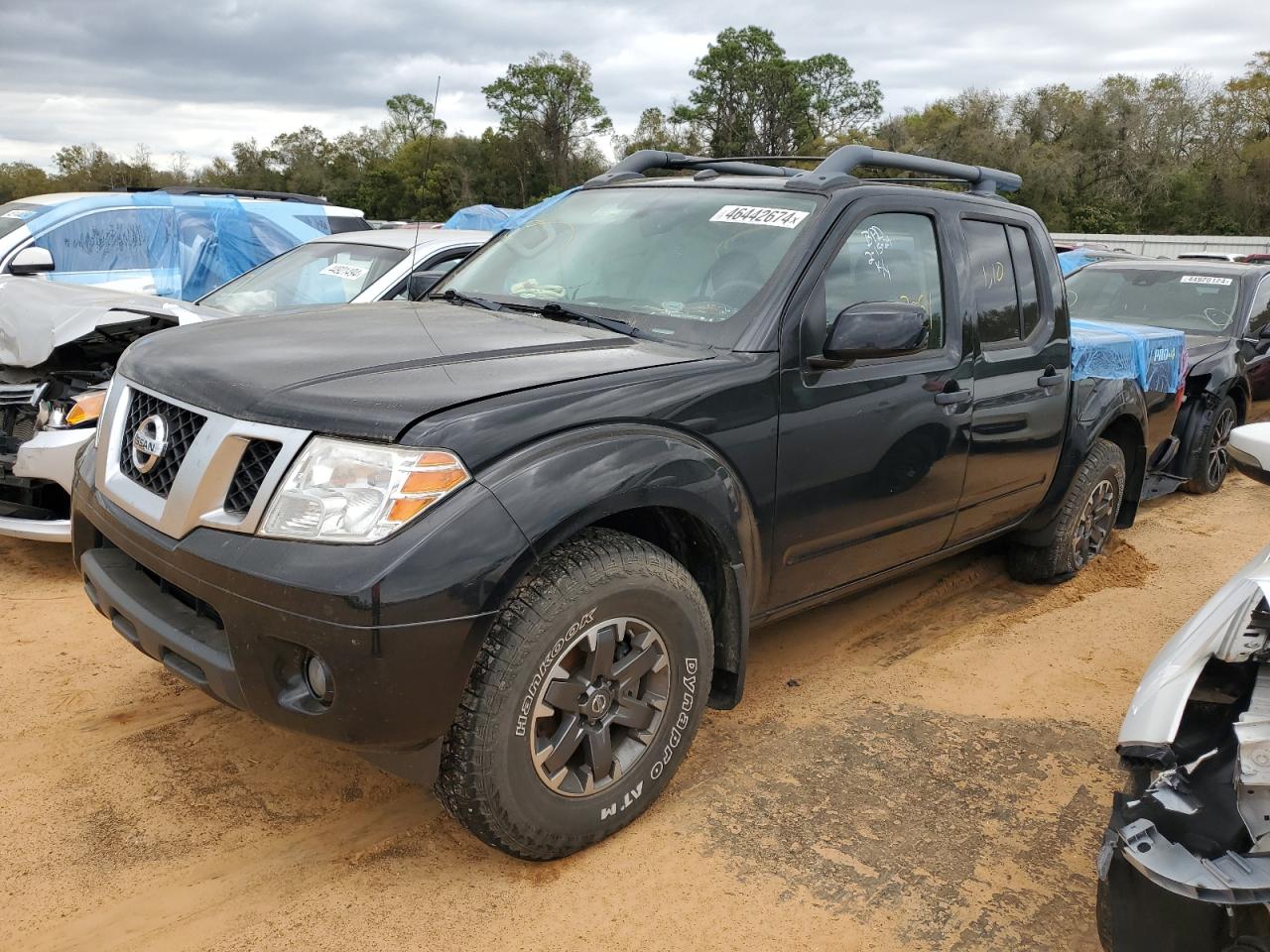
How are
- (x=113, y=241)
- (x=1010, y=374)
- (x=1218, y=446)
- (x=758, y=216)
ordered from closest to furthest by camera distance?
(x=758, y=216) → (x=1010, y=374) → (x=1218, y=446) → (x=113, y=241)

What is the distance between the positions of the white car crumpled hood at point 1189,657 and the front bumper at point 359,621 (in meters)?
1.44

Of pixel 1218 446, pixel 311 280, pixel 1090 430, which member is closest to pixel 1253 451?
pixel 1090 430

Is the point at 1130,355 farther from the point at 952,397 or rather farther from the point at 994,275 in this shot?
the point at 952,397

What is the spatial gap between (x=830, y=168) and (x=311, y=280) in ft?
13.5

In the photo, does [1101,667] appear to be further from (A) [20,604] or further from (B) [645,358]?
(A) [20,604]

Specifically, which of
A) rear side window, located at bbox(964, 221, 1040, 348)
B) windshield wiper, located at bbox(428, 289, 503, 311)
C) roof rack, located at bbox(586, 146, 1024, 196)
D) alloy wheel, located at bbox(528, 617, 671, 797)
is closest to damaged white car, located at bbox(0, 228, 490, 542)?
windshield wiper, located at bbox(428, 289, 503, 311)

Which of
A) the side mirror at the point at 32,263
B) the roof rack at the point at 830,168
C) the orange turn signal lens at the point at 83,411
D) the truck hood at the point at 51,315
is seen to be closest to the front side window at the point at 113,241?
the side mirror at the point at 32,263

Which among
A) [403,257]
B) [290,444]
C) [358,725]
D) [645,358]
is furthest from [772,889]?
[403,257]

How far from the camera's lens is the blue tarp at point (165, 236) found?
9047 millimetres

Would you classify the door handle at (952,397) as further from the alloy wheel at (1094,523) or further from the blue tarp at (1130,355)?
the alloy wheel at (1094,523)

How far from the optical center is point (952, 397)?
3.79m

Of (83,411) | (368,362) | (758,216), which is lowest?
(83,411)

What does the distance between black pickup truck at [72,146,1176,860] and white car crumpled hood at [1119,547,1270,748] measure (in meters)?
1.18

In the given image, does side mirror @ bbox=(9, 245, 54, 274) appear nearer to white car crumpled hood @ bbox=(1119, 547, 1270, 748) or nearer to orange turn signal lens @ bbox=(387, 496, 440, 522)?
orange turn signal lens @ bbox=(387, 496, 440, 522)
